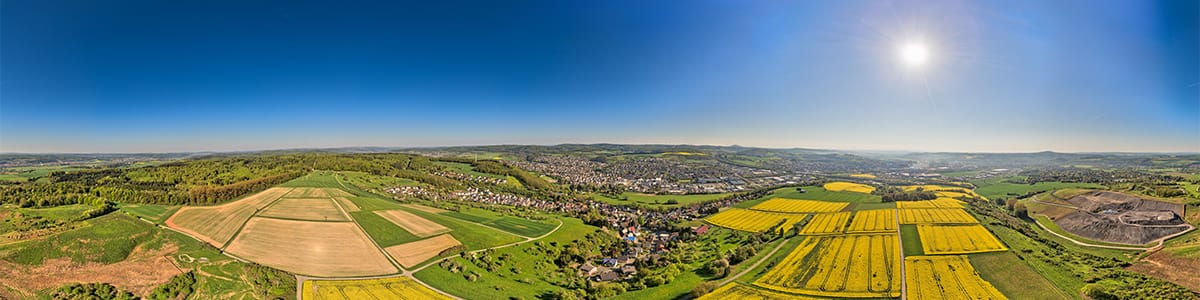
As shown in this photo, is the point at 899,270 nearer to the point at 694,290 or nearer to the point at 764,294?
the point at 764,294

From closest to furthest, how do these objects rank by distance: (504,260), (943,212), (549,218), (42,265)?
1. (42,265)
2. (504,260)
3. (943,212)
4. (549,218)

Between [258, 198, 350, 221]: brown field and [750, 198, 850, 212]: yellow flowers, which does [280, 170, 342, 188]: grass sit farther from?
[750, 198, 850, 212]: yellow flowers

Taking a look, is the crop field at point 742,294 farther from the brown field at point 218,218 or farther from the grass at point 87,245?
the grass at point 87,245

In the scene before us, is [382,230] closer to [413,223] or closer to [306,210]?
[413,223]

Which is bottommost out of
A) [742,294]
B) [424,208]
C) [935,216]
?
[742,294]

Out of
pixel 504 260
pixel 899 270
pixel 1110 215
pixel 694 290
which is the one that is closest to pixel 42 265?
pixel 504 260

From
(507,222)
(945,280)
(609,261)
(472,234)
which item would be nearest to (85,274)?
(472,234)
